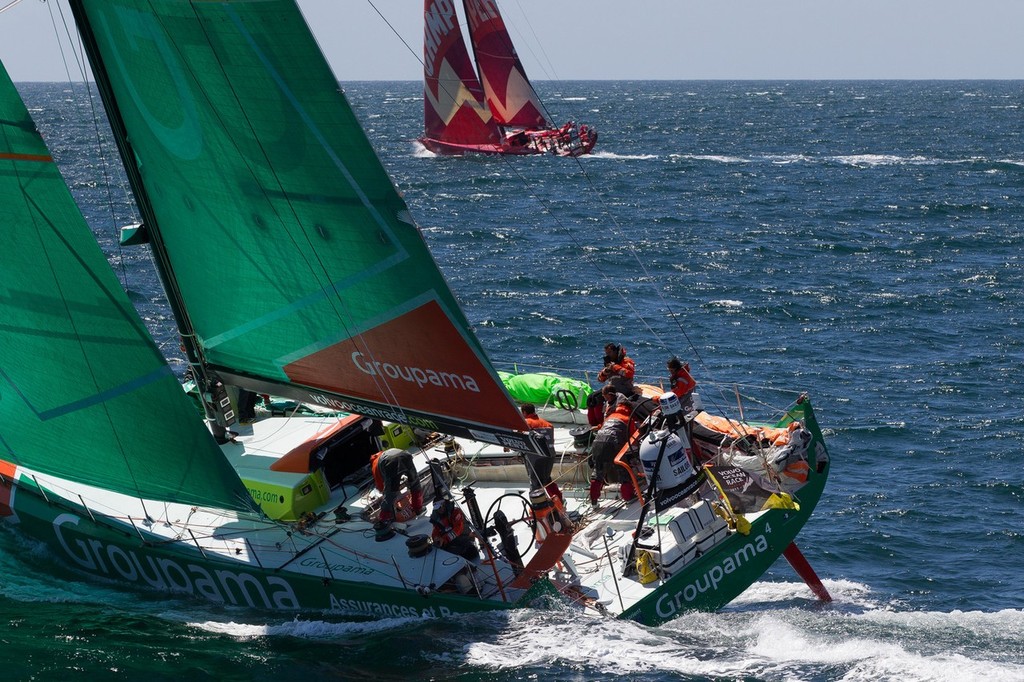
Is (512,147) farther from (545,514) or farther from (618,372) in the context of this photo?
(545,514)

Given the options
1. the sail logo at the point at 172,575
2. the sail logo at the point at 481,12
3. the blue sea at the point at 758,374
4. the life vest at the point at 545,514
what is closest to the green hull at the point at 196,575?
the sail logo at the point at 172,575

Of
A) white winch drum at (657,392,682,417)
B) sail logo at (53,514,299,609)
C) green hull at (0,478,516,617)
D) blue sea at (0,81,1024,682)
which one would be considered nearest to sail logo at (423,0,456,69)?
blue sea at (0,81,1024,682)

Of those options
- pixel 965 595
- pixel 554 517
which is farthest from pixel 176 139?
pixel 965 595

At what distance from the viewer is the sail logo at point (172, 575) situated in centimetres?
1498

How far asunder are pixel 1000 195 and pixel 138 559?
50870 millimetres

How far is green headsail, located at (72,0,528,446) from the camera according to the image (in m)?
14.2

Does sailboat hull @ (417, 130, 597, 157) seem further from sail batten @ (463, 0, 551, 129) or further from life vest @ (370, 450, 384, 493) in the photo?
life vest @ (370, 450, 384, 493)

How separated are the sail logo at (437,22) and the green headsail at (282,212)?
53.5m

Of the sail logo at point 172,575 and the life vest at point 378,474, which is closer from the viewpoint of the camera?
the sail logo at point 172,575

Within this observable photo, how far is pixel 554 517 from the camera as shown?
49.1 feet

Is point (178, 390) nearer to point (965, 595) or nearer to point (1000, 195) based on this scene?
point (965, 595)

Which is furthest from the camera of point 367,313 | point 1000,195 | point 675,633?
point 1000,195

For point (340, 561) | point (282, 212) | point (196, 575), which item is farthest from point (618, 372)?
point (196, 575)

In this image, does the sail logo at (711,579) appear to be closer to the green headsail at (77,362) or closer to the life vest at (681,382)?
the life vest at (681,382)
